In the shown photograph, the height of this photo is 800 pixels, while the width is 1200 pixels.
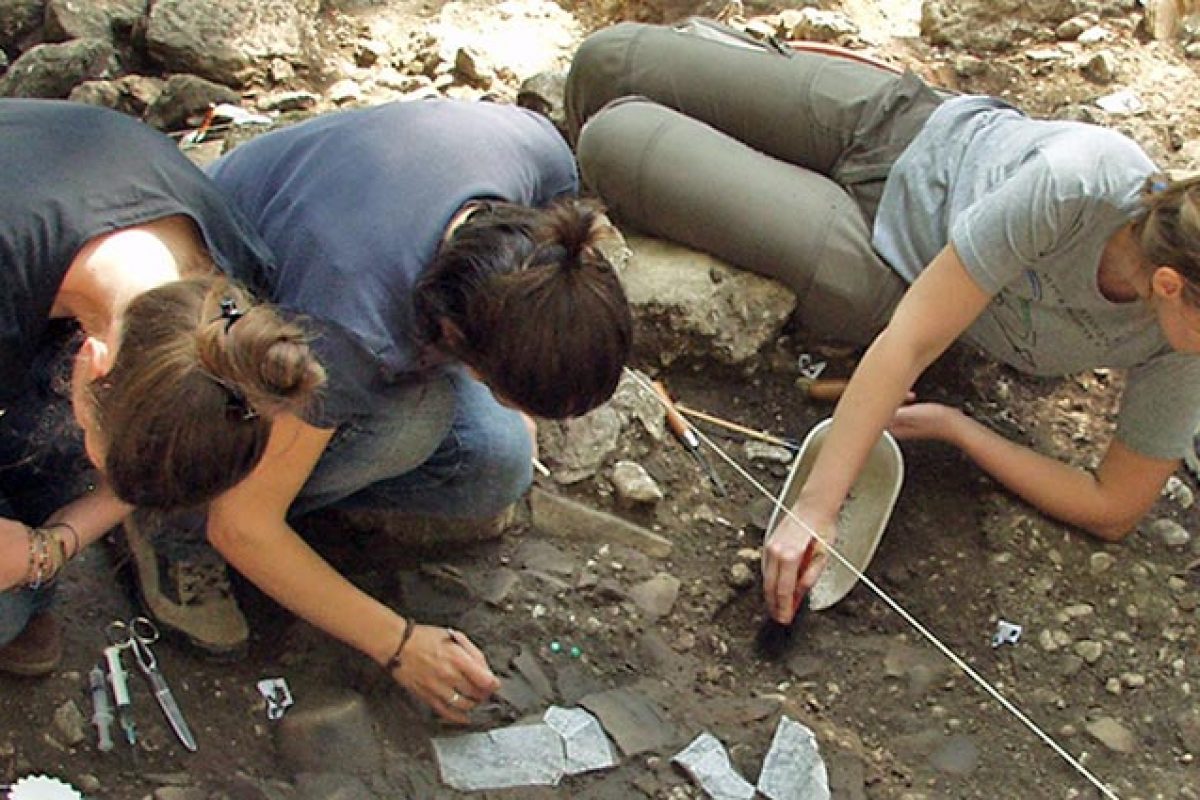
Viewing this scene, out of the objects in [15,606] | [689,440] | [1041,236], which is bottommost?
[689,440]

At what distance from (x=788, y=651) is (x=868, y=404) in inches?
16.8

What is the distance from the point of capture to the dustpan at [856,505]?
225 cm

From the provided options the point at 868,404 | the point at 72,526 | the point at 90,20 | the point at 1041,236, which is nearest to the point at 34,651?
the point at 72,526

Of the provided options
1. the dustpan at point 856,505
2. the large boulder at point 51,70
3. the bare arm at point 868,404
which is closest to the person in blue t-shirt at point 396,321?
the bare arm at point 868,404

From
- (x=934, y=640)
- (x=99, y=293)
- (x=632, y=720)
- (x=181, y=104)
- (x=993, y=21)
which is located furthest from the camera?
(x=993, y=21)

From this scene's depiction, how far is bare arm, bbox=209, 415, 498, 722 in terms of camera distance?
162 centimetres

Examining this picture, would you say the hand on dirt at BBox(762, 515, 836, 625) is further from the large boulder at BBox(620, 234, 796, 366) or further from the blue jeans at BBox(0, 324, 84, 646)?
the blue jeans at BBox(0, 324, 84, 646)

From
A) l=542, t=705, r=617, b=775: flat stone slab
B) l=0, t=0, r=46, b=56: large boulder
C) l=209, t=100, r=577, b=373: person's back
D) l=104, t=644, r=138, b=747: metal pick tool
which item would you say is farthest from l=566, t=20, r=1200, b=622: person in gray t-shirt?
l=0, t=0, r=46, b=56: large boulder

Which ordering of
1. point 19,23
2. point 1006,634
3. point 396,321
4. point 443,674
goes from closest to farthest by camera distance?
point 396,321, point 443,674, point 1006,634, point 19,23

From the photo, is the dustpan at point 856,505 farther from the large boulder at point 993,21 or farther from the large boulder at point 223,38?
the large boulder at point 223,38

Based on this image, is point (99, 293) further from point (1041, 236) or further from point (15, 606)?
point (1041, 236)

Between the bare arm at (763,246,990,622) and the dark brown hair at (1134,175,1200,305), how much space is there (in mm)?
276

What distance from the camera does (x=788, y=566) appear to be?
6.85 feet

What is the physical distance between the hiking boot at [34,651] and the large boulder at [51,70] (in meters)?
1.78
